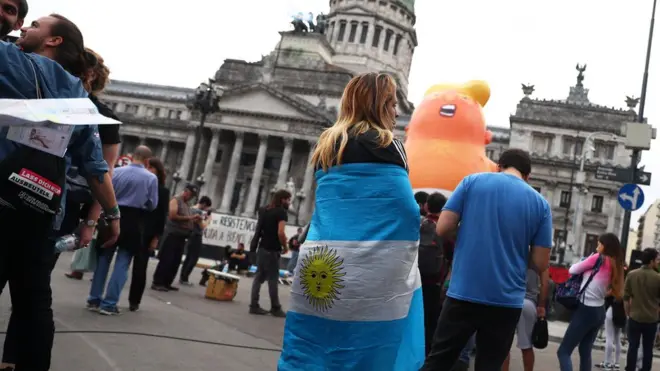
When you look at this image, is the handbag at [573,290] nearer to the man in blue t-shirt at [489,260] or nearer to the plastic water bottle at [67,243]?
the man in blue t-shirt at [489,260]

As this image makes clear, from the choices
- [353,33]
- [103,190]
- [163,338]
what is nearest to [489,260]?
[103,190]

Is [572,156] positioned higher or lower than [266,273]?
higher

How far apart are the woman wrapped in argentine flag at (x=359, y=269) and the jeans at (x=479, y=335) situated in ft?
2.57

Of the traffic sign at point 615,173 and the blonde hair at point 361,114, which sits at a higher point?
the traffic sign at point 615,173

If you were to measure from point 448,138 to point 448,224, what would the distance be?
820 cm

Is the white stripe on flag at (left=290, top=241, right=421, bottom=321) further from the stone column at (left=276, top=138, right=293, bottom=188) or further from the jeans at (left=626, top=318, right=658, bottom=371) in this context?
the stone column at (left=276, top=138, right=293, bottom=188)

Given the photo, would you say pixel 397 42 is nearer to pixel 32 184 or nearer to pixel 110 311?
pixel 110 311

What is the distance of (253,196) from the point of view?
170 feet

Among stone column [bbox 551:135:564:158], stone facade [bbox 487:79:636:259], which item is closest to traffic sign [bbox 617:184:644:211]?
stone facade [bbox 487:79:636:259]

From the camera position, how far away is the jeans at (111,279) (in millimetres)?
7035

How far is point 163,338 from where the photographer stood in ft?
19.7

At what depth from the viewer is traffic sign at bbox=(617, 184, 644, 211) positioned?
39.4 feet

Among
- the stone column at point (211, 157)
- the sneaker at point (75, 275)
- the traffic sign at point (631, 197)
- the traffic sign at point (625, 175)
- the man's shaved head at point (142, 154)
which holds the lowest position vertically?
the sneaker at point (75, 275)

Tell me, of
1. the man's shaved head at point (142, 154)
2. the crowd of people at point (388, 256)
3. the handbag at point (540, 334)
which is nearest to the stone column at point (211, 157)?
the man's shaved head at point (142, 154)
